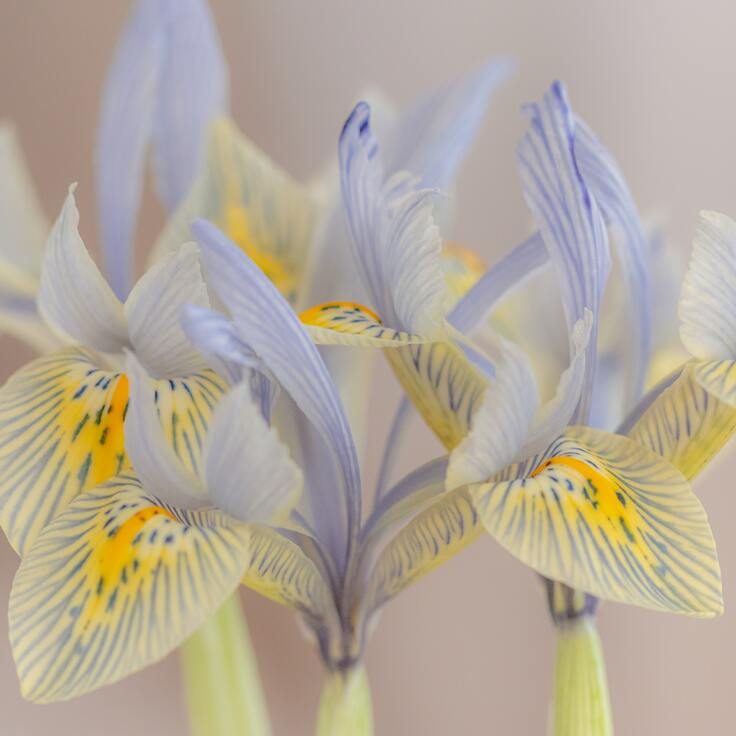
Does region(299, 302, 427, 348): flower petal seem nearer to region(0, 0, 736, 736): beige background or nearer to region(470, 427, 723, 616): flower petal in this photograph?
region(470, 427, 723, 616): flower petal

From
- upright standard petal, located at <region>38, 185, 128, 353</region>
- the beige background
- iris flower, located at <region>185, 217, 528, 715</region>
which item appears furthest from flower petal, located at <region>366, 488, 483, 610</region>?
the beige background

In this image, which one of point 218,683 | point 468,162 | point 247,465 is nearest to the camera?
point 247,465

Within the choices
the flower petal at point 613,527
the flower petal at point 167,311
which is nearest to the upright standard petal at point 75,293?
the flower petal at point 167,311

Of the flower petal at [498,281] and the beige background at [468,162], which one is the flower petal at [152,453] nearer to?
the flower petal at [498,281]

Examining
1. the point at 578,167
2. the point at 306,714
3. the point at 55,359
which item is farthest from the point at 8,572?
the point at 578,167

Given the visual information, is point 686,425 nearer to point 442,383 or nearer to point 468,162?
point 442,383

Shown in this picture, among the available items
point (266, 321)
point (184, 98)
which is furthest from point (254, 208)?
point (266, 321)

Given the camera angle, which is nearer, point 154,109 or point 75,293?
point 75,293
